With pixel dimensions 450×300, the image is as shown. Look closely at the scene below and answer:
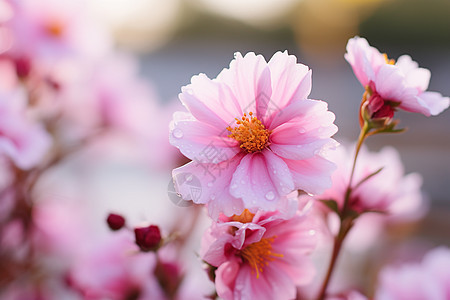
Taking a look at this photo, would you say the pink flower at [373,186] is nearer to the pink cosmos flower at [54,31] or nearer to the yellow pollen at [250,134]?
the yellow pollen at [250,134]

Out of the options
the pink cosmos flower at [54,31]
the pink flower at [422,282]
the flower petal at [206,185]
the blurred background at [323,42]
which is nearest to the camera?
the flower petal at [206,185]

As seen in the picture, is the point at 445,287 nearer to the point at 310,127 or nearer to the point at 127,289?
the point at 310,127

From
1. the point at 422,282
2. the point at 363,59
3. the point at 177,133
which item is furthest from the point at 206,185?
the point at 422,282

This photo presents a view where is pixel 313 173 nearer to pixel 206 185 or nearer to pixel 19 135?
pixel 206 185

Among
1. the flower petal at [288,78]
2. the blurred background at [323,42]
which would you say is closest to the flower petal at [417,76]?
the flower petal at [288,78]

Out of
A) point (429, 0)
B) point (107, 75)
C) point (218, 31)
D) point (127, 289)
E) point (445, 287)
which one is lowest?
point (127, 289)

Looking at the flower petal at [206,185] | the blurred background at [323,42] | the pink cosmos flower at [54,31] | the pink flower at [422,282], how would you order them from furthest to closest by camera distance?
the blurred background at [323,42] → the pink cosmos flower at [54,31] → the pink flower at [422,282] → the flower petal at [206,185]

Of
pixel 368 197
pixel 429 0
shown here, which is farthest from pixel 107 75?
pixel 429 0
